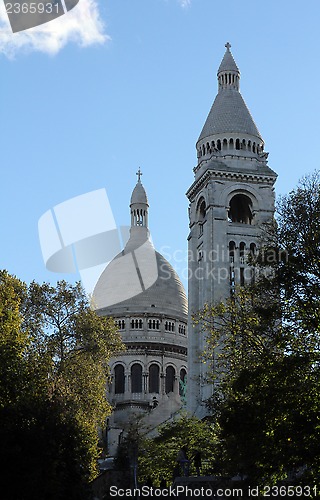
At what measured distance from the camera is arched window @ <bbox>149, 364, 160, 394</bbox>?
110 m

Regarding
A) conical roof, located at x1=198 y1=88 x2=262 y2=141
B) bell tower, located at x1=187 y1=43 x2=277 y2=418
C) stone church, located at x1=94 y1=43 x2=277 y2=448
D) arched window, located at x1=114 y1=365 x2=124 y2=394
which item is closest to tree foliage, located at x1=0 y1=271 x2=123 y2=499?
stone church, located at x1=94 y1=43 x2=277 y2=448

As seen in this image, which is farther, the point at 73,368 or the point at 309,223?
the point at 73,368

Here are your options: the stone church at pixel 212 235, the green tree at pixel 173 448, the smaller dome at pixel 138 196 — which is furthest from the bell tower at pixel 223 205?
the smaller dome at pixel 138 196

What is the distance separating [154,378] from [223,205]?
1381 inches

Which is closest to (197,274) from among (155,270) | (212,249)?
(212,249)

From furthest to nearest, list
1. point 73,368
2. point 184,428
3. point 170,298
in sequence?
1. point 170,298
2. point 184,428
3. point 73,368

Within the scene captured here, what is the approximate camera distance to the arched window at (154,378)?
110 meters

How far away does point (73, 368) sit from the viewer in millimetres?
51188

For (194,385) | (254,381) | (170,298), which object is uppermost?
(170,298)

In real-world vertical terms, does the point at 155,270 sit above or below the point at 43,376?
above

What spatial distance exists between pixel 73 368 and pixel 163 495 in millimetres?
13409

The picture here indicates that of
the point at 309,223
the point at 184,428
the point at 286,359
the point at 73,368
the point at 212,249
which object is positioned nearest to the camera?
the point at 286,359

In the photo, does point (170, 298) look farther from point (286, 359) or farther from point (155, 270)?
point (286, 359)

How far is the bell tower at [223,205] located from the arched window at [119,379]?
26880 millimetres
